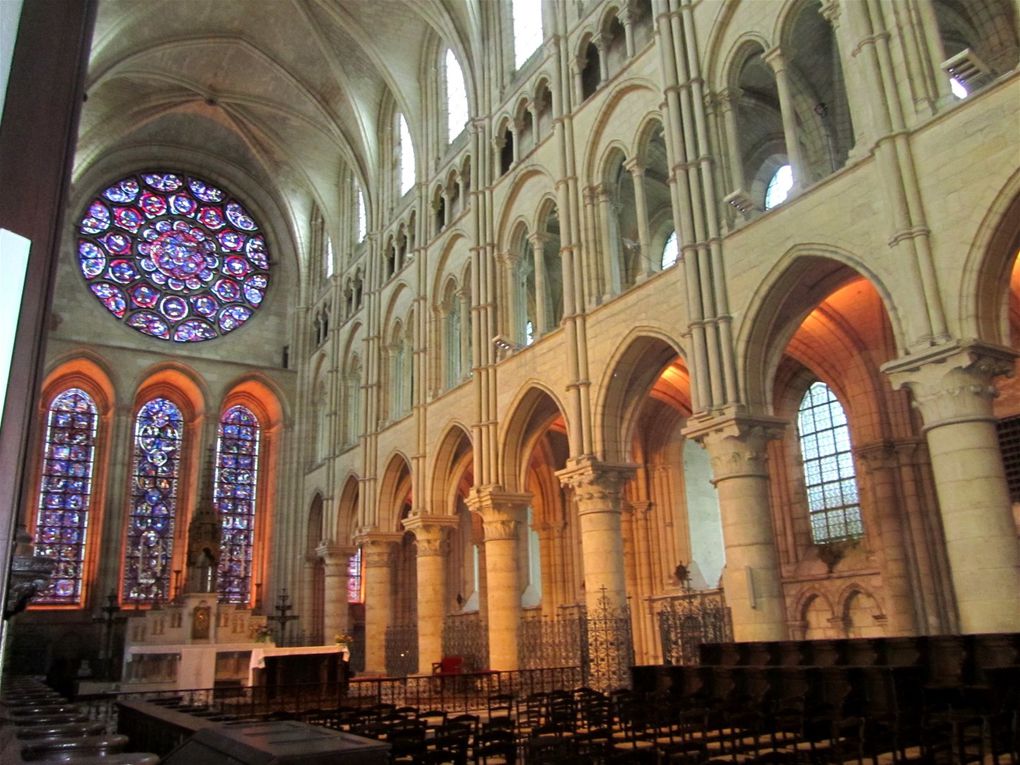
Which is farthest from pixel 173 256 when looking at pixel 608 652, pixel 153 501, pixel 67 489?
pixel 608 652

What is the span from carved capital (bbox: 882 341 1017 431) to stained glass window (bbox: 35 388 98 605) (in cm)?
2754

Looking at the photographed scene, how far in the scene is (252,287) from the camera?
118 feet

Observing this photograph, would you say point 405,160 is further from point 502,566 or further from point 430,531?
point 502,566

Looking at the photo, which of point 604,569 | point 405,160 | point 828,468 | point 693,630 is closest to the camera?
point 693,630

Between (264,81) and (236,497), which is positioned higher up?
(264,81)

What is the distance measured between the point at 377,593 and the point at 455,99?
49.9 ft

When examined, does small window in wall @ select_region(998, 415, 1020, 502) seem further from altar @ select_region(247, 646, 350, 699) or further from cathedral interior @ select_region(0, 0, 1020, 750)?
altar @ select_region(247, 646, 350, 699)

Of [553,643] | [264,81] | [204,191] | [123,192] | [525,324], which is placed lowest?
[553,643]

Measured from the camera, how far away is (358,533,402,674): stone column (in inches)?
1041

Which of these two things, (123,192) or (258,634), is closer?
(258,634)

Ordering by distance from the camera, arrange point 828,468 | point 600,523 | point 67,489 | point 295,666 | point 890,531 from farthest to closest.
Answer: point 67,489, point 828,468, point 295,666, point 890,531, point 600,523

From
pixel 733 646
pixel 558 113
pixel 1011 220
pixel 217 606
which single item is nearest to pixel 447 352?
pixel 558 113

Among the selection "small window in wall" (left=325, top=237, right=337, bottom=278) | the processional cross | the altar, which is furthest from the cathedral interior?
the altar

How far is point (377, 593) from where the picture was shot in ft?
88.3
